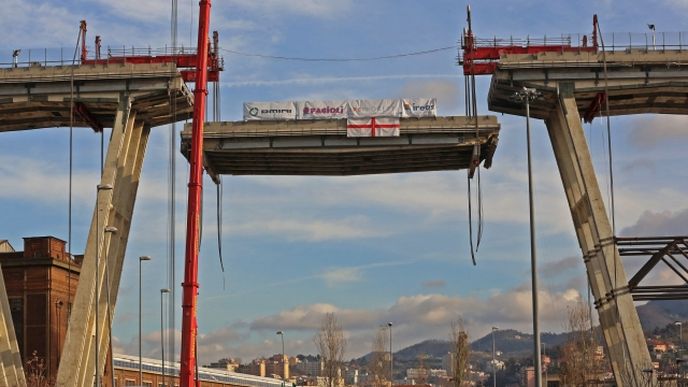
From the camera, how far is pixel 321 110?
68.2 m

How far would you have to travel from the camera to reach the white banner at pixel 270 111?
224 feet

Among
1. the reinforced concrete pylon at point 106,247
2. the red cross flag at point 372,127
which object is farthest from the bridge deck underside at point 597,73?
the reinforced concrete pylon at point 106,247

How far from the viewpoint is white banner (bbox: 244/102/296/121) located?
6819 centimetres

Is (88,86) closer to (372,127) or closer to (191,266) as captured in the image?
(372,127)

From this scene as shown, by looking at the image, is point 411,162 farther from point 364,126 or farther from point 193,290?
point 193,290

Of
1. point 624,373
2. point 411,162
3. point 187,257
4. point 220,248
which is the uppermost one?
point 411,162

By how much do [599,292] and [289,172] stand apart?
23.0 m

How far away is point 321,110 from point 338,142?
2.41m

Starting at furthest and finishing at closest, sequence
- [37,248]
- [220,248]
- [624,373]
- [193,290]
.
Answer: [37,248] → [220,248] → [624,373] → [193,290]

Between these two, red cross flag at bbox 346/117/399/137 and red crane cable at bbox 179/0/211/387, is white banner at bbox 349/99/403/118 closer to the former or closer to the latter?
red cross flag at bbox 346/117/399/137

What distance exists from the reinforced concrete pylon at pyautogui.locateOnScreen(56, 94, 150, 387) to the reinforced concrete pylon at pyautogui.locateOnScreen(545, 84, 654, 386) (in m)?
28.7

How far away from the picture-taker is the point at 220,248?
2795 inches

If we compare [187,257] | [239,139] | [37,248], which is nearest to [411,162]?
[239,139]

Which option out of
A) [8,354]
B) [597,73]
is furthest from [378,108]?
[8,354]
